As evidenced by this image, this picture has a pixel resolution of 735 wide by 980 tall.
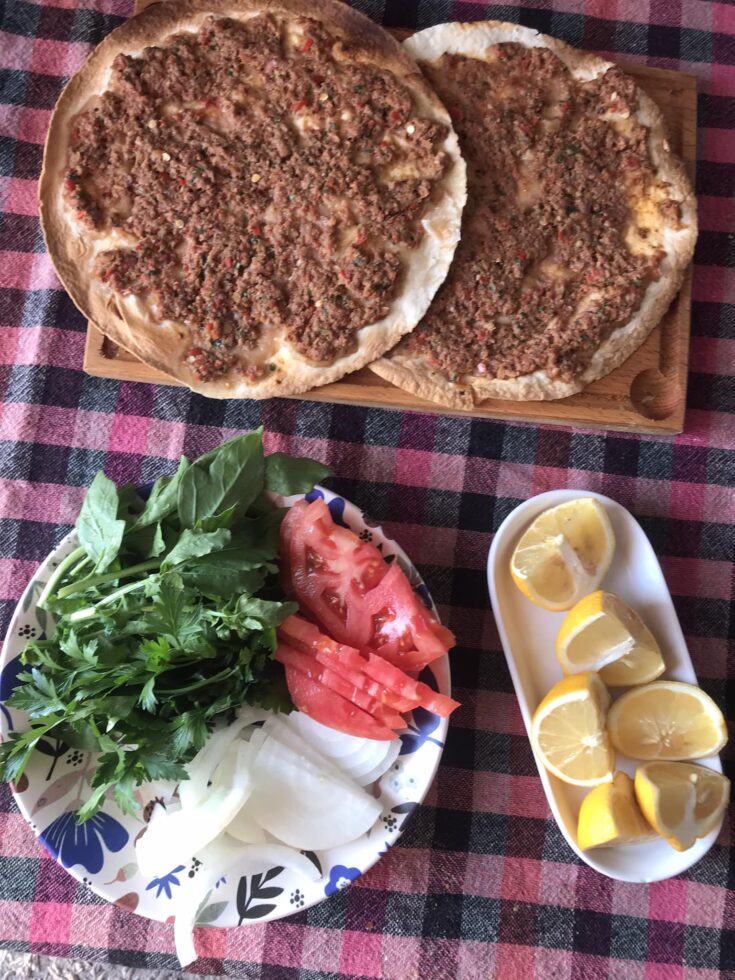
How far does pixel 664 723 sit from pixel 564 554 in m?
0.47

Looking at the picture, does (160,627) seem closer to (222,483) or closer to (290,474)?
(222,483)

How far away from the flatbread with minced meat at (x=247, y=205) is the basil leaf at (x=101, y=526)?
0.37m

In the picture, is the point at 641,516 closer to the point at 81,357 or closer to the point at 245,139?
the point at 245,139

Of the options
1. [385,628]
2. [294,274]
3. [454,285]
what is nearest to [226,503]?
[385,628]

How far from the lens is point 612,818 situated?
1980 mm

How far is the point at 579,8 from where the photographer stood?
2.40 meters

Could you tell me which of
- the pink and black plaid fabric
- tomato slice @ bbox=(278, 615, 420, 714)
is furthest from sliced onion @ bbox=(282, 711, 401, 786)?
the pink and black plaid fabric

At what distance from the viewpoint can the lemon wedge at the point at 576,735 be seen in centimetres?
203

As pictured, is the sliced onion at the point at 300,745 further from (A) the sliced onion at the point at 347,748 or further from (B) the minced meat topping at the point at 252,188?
(B) the minced meat topping at the point at 252,188

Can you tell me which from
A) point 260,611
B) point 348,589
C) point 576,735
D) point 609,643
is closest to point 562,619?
point 609,643

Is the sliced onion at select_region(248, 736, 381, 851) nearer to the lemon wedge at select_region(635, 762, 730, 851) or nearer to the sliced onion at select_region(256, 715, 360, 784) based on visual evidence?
the sliced onion at select_region(256, 715, 360, 784)

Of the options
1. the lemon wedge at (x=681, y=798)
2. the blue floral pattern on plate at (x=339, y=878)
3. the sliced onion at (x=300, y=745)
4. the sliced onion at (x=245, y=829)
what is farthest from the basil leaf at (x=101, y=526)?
the lemon wedge at (x=681, y=798)

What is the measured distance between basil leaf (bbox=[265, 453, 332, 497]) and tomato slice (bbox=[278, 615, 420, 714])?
30 centimetres

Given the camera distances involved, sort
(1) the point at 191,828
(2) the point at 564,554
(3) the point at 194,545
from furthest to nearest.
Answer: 1. (2) the point at 564,554
2. (1) the point at 191,828
3. (3) the point at 194,545
